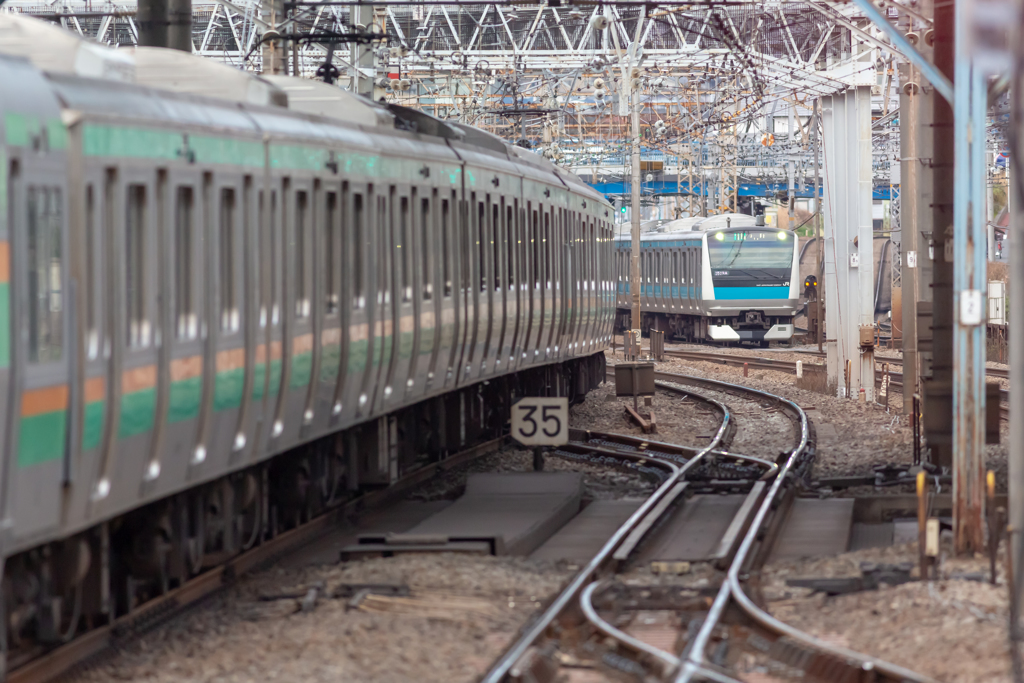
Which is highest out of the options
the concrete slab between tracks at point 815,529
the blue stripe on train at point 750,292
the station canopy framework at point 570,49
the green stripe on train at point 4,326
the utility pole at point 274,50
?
the station canopy framework at point 570,49

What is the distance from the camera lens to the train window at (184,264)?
324 inches

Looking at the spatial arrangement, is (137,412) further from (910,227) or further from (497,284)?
(910,227)

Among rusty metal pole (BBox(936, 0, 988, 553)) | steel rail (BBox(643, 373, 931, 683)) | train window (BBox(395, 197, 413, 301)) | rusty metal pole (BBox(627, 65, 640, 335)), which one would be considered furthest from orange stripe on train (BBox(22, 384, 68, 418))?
rusty metal pole (BBox(627, 65, 640, 335))

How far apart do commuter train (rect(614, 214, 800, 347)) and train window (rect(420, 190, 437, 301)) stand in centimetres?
2531

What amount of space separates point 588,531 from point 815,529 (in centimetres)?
181

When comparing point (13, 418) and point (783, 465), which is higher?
point (13, 418)

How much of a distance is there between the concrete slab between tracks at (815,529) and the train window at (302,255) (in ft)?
12.6

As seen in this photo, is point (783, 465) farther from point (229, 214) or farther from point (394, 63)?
point (394, 63)

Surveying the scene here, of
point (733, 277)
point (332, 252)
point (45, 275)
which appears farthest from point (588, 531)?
point (733, 277)

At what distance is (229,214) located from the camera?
899 centimetres

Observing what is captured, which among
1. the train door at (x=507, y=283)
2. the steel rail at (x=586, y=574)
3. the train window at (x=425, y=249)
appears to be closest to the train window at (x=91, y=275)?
the steel rail at (x=586, y=574)

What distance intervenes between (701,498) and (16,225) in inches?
356

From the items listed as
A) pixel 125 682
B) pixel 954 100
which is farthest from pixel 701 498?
pixel 125 682

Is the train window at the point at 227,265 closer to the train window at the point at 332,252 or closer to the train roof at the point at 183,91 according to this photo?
the train roof at the point at 183,91
